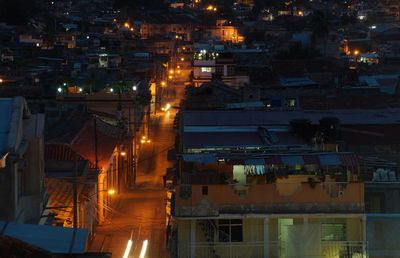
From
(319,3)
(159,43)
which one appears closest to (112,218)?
(159,43)

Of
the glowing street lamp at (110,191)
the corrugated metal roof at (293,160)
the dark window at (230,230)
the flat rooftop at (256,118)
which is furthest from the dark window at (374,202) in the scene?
the glowing street lamp at (110,191)

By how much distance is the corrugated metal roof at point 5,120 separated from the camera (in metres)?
7.31

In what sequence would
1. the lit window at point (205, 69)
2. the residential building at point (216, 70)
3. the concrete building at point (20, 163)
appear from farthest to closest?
the lit window at point (205, 69), the residential building at point (216, 70), the concrete building at point (20, 163)

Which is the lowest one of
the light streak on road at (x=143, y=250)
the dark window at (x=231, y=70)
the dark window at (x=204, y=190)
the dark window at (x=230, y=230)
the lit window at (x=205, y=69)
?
the light streak on road at (x=143, y=250)

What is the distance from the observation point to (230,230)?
329 inches

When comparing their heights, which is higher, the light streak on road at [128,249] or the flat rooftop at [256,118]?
the flat rooftop at [256,118]

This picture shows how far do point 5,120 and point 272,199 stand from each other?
2905 millimetres

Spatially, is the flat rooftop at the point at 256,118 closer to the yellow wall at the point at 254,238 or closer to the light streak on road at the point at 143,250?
the light streak on road at the point at 143,250

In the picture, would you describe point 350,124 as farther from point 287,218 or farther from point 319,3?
point 319,3

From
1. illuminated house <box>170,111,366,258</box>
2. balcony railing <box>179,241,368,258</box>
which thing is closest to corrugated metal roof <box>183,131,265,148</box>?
illuminated house <box>170,111,366,258</box>

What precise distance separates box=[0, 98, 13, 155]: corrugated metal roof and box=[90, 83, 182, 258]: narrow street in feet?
16.2

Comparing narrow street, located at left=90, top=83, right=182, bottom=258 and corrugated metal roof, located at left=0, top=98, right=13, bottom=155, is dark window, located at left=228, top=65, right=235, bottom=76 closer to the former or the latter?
narrow street, located at left=90, top=83, right=182, bottom=258

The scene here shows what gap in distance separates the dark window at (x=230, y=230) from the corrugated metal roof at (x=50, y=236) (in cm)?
280

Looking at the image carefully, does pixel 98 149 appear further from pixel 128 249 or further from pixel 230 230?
pixel 230 230
